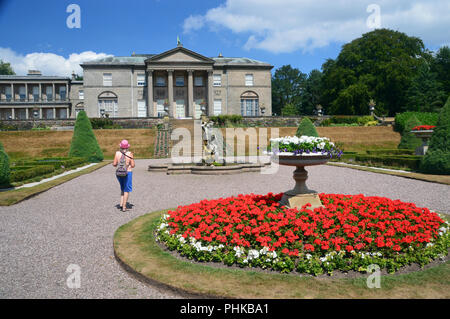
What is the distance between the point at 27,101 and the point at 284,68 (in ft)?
218

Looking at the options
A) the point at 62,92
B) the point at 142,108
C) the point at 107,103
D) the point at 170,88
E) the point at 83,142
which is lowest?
the point at 83,142

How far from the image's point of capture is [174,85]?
160 ft

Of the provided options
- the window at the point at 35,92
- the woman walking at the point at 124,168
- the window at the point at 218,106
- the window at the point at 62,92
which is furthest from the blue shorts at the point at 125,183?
the window at the point at 35,92

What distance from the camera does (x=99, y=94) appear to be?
48188mm

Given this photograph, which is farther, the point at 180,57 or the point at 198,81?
the point at 198,81

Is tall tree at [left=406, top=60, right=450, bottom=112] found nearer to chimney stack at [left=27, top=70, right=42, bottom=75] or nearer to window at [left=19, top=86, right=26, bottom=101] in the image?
window at [left=19, top=86, right=26, bottom=101]

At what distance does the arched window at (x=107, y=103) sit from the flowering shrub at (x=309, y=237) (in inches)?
1813

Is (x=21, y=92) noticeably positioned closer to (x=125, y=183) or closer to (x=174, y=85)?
(x=174, y=85)

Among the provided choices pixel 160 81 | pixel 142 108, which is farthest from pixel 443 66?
pixel 142 108

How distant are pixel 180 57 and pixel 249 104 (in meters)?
13.2

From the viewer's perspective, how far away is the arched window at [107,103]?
159 ft

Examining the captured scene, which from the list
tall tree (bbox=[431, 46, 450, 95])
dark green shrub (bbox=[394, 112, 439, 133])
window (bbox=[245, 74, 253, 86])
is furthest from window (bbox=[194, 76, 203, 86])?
tall tree (bbox=[431, 46, 450, 95])

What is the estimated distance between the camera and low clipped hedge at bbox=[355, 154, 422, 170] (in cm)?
1673

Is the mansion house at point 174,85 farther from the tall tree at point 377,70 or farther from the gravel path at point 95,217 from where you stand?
the gravel path at point 95,217
